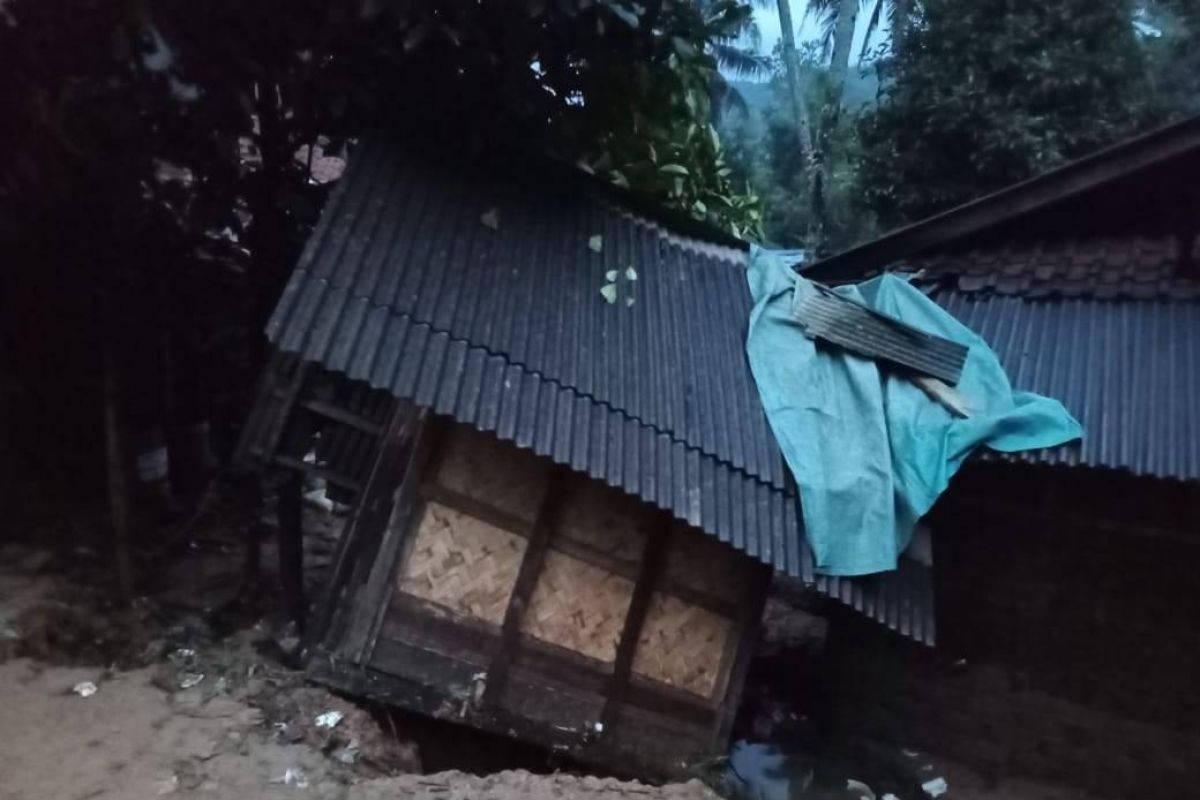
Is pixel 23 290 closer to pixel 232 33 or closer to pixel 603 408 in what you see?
pixel 232 33

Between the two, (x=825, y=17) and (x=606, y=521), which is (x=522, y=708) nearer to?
(x=606, y=521)

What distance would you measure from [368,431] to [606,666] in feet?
5.97

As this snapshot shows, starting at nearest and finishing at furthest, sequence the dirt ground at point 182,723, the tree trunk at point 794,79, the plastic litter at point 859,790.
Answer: the dirt ground at point 182,723 → the plastic litter at point 859,790 → the tree trunk at point 794,79

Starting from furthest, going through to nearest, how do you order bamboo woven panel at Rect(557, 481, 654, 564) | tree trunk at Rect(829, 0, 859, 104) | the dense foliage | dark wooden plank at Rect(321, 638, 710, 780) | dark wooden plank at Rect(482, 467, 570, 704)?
tree trunk at Rect(829, 0, 859, 104)
the dense foliage
bamboo woven panel at Rect(557, 481, 654, 564)
dark wooden plank at Rect(482, 467, 570, 704)
dark wooden plank at Rect(321, 638, 710, 780)

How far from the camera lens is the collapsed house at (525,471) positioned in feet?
15.6

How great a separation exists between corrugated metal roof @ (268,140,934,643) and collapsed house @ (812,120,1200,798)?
4.39ft

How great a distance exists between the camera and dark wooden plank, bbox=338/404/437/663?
16.3 ft

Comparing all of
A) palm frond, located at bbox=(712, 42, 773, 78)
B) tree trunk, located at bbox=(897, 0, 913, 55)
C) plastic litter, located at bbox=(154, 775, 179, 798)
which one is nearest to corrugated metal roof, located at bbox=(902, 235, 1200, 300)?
plastic litter, located at bbox=(154, 775, 179, 798)

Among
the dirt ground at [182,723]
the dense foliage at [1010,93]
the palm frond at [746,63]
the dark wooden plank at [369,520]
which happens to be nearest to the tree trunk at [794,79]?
the palm frond at [746,63]

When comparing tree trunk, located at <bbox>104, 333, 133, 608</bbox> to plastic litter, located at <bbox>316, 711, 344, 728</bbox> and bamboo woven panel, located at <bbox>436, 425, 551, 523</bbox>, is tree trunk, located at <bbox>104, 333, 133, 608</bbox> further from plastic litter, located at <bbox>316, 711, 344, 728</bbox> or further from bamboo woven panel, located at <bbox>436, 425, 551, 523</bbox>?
bamboo woven panel, located at <bbox>436, 425, 551, 523</bbox>

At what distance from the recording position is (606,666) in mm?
5367

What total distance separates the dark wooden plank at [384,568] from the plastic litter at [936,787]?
3588 millimetres

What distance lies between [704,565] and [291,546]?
2302 mm

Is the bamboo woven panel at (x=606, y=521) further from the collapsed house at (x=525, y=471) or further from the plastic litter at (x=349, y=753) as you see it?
the plastic litter at (x=349, y=753)
